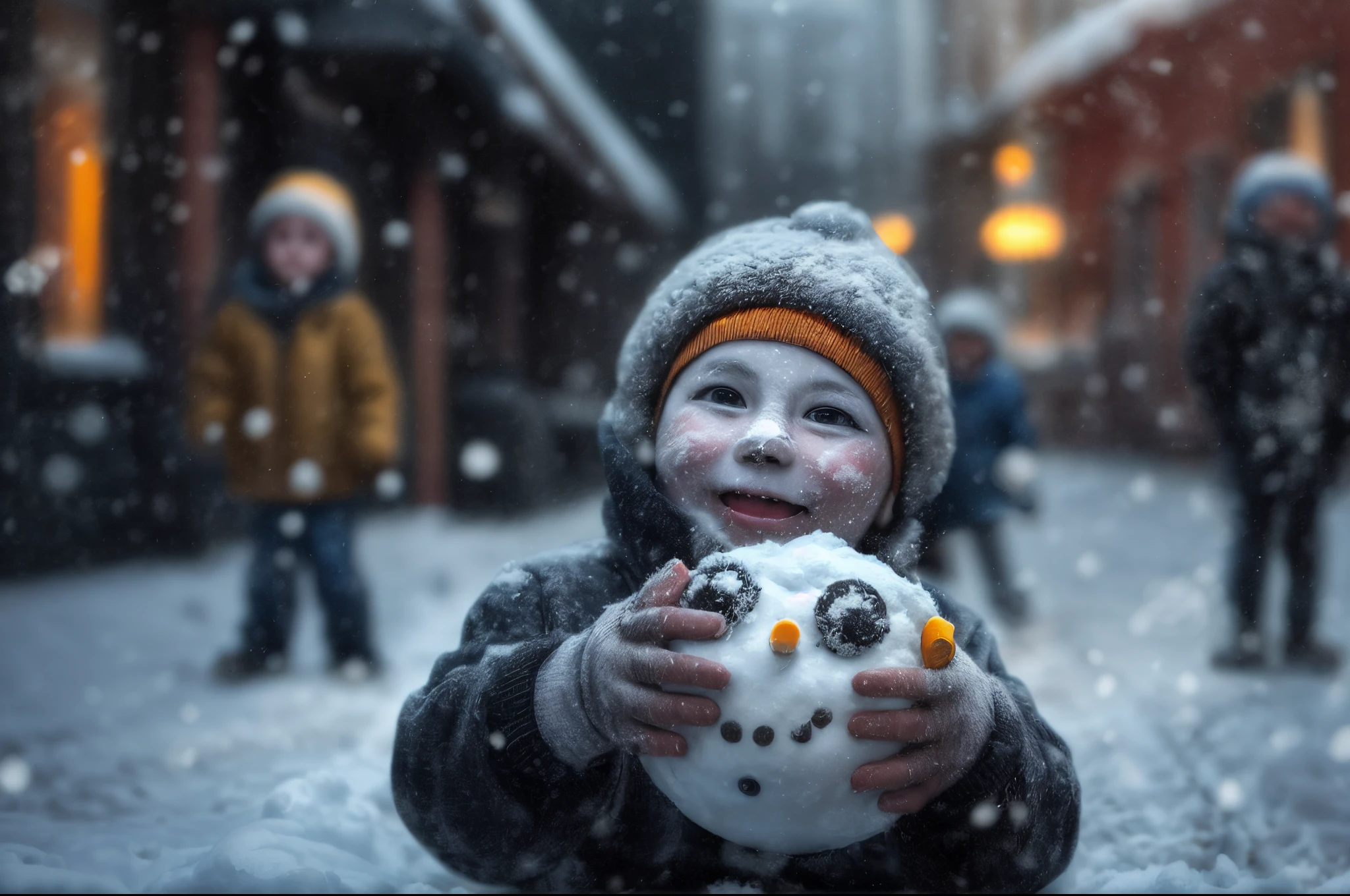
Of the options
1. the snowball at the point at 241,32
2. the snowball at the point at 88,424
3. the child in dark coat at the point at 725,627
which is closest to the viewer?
the child in dark coat at the point at 725,627

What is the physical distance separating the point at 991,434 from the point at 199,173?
3.35 metres

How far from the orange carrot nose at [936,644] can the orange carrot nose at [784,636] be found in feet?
0.40

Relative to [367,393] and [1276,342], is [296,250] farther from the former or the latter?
[1276,342]

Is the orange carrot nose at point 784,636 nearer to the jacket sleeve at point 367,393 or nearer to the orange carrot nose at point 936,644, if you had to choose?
the orange carrot nose at point 936,644

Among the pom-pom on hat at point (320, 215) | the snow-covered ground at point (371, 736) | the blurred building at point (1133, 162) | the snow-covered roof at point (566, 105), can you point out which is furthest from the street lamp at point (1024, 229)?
the pom-pom on hat at point (320, 215)

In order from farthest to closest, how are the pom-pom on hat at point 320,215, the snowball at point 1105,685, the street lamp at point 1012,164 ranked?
the street lamp at point 1012,164, the pom-pom on hat at point 320,215, the snowball at point 1105,685

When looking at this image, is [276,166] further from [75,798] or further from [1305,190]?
[1305,190]

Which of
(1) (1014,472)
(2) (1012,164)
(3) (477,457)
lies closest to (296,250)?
(1) (1014,472)

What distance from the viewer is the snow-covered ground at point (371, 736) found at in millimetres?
1279

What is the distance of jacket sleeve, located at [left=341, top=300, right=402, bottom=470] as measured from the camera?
2666mm

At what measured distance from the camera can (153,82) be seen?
3943 mm

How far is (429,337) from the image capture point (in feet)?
16.8

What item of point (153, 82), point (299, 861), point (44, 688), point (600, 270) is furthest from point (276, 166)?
point (299, 861)

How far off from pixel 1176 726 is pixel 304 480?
2.23 m
